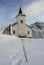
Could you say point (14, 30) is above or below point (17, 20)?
below

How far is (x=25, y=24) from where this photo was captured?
27.4 meters

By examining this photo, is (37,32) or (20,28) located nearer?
(20,28)

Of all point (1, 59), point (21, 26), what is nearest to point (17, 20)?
point (21, 26)

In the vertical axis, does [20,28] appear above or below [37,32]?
above

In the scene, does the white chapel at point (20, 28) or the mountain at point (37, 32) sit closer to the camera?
the white chapel at point (20, 28)

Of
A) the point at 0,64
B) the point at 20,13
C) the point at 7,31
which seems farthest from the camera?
the point at 20,13

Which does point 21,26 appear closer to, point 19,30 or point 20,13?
point 19,30

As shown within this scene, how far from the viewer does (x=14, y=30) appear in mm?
26781

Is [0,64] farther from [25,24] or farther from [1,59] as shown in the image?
[25,24]

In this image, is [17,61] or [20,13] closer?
[17,61]

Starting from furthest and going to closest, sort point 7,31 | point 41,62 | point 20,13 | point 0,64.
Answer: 1. point 20,13
2. point 7,31
3. point 41,62
4. point 0,64

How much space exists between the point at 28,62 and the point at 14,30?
2467cm

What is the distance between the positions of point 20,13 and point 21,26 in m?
3.28

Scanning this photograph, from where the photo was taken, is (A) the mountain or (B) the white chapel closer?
(B) the white chapel
